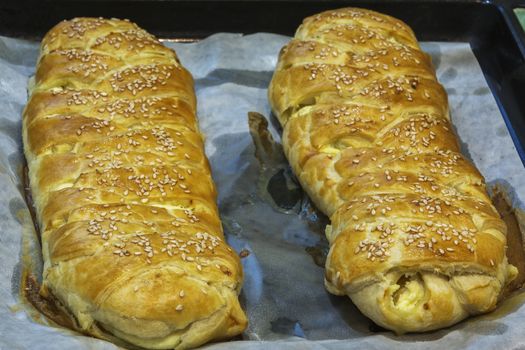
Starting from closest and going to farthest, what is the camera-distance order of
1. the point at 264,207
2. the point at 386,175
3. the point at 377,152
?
the point at 386,175 → the point at 377,152 → the point at 264,207

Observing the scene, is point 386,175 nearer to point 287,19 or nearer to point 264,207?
point 264,207

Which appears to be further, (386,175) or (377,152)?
(377,152)

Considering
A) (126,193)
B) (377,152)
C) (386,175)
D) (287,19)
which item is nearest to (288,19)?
(287,19)

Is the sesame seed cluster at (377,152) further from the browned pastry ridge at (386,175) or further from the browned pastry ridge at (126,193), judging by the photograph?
the browned pastry ridge at (126,193)

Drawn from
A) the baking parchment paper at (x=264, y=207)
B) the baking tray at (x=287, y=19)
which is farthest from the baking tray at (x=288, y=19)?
the baking parchment paper at (x=264, y=207)

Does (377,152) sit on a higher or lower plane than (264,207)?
higher

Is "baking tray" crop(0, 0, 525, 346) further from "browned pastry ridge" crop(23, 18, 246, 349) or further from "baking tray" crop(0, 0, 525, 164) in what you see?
"browned pastry ridge" crop(23, 18, 246, 349)

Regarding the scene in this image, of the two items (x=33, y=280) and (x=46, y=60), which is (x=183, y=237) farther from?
(x=46, y=60)
